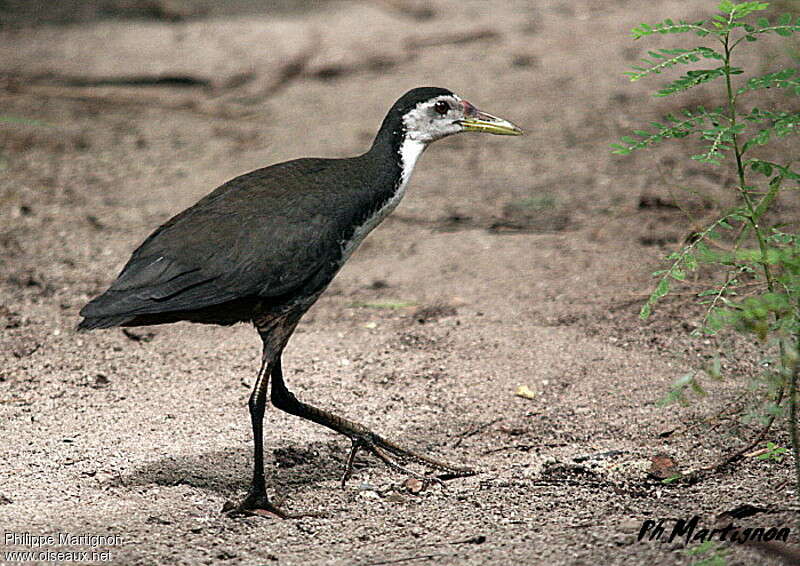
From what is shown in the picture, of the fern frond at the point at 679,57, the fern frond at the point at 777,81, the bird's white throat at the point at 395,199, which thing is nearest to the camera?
the fern frond at the point at 777,81

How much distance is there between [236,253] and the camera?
3783mm

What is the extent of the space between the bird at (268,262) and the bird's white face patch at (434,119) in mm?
48

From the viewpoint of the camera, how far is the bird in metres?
3.73

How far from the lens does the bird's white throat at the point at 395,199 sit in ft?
13.0

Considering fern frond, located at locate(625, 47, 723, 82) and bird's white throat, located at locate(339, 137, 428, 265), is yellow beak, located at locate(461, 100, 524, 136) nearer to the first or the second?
bird's white throat, located at locate(339, 137, 428, 265)

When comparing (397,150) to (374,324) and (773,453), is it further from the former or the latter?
(773,453)

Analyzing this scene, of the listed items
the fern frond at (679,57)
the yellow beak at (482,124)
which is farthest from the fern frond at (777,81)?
the yellow beak at (482,124)

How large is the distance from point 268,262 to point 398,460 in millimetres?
951

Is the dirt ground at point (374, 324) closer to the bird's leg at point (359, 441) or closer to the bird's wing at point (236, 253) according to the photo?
the bird's leg at point (359, 441)

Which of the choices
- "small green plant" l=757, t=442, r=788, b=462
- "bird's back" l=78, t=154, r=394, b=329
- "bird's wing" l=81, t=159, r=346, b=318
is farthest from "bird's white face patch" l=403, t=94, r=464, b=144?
"small green plant" l=757, t=442, r=788, b=462

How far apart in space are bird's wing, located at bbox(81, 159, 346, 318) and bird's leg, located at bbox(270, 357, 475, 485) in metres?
0.42

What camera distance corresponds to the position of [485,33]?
32.2 ft

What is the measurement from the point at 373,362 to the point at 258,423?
1175mm

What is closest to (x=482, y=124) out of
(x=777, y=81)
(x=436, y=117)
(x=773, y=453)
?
(x=436, y=117)
